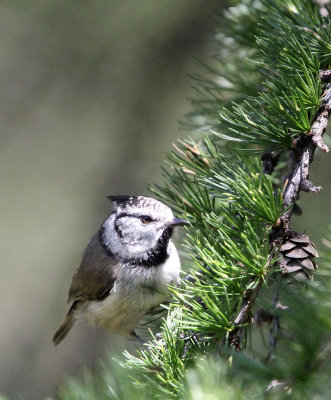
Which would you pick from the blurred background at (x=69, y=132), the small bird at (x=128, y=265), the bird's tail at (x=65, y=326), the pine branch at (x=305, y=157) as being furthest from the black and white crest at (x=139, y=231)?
the blurred background at (x=69, y=132)

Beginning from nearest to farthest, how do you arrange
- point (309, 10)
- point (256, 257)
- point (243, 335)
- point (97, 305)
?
point (256, 257), point (243, 335), point (309, 10), point (97, 305)

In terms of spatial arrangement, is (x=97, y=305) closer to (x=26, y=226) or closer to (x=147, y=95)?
(x=147, y=95)

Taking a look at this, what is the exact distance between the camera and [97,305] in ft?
10.8

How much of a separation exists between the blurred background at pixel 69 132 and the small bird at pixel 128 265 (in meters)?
1.35

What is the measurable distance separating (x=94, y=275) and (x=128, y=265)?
285 mm

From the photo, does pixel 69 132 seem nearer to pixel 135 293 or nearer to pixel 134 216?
pixel 134 216

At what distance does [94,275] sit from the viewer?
10.7 ft

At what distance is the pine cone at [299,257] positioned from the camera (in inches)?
65.3

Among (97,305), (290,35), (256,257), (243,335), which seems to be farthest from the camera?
(97,305)

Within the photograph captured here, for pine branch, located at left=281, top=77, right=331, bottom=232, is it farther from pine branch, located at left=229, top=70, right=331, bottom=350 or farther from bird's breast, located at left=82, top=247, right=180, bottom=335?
bird's breast, located at left=82, top=247, right=180, bottom=335

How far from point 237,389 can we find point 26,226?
5601mm

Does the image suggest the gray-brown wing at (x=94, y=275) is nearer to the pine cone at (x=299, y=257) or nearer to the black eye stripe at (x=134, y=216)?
the black eye stripe at (x=134, y=216)

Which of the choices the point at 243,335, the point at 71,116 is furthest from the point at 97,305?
the point at 71,116

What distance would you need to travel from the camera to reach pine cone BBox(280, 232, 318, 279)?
166 centimetres
